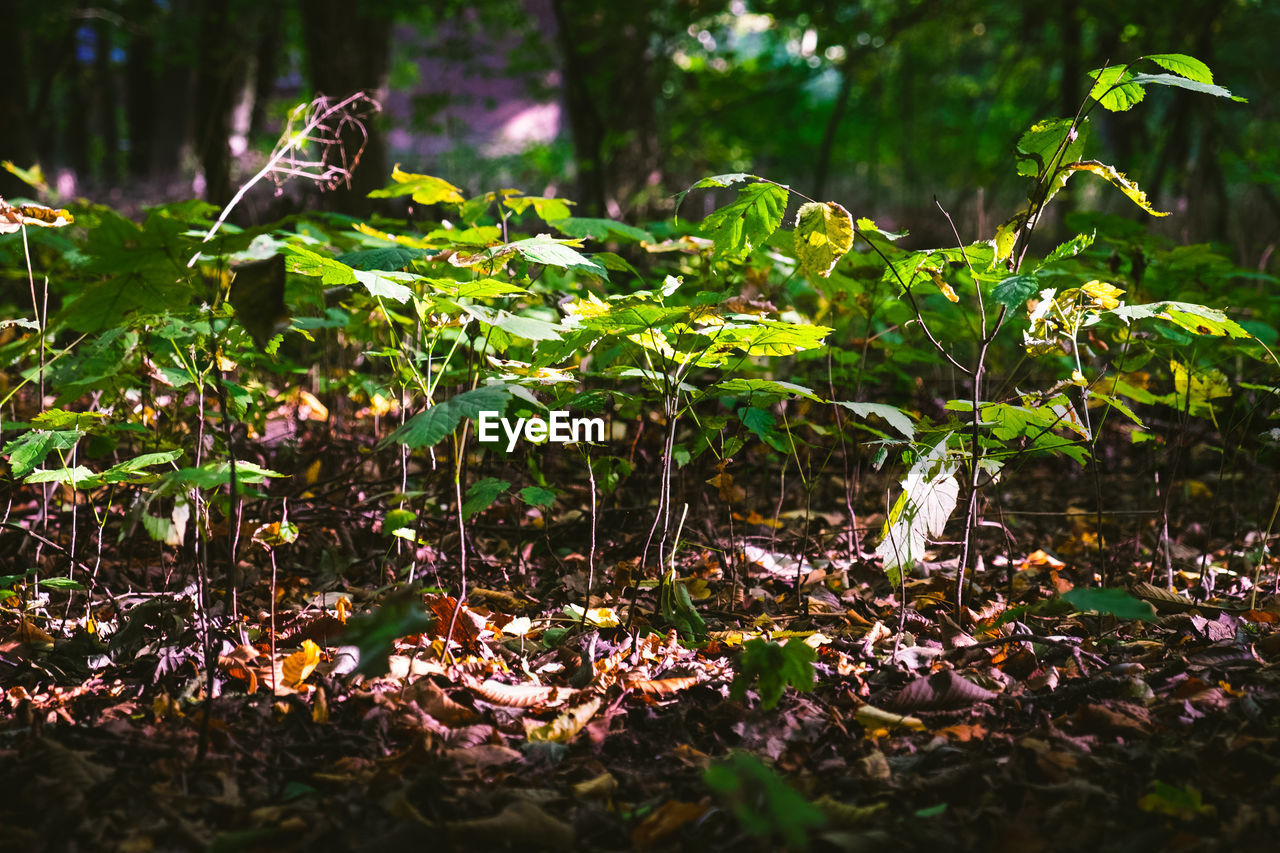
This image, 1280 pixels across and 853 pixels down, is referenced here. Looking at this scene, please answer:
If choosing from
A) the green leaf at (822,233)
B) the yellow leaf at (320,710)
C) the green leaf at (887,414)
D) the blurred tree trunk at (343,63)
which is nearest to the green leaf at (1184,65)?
the green leaf at (822,233)

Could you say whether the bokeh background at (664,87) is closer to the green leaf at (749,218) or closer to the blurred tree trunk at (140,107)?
the blurred tree trunk at (140,107)

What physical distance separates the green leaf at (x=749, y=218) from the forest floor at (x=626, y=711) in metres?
0.81

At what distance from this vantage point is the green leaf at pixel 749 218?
1677mm

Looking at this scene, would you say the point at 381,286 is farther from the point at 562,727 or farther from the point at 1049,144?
the point at 1049,144

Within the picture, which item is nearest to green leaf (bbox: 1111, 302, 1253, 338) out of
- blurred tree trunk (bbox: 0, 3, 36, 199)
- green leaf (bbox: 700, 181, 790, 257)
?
green leaf (bbox: 700, 181, 790, 257)

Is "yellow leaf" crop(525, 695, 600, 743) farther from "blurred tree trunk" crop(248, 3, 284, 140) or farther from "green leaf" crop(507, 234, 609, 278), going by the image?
"blurred tree trunk" crop(248, 3, 284, 140)

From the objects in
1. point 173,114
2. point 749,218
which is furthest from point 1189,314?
point 173,114

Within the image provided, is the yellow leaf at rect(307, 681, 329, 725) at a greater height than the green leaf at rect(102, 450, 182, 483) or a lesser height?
lesser

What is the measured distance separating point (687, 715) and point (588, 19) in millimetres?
5616

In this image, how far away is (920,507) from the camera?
1744 millimetres

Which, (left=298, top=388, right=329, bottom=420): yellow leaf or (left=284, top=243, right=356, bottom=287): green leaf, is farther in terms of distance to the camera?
(left=298, top=388, right=329, bottom=420): yellow leaf

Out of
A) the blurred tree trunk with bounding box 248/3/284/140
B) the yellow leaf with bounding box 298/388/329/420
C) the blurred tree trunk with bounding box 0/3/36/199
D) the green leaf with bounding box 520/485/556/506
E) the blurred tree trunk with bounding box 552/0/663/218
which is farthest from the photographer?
the blurred tree trunk with bounding box 248/3/284/140

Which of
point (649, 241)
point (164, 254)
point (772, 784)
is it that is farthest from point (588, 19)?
point (772, 784)

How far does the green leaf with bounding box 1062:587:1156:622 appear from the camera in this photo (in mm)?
1283
